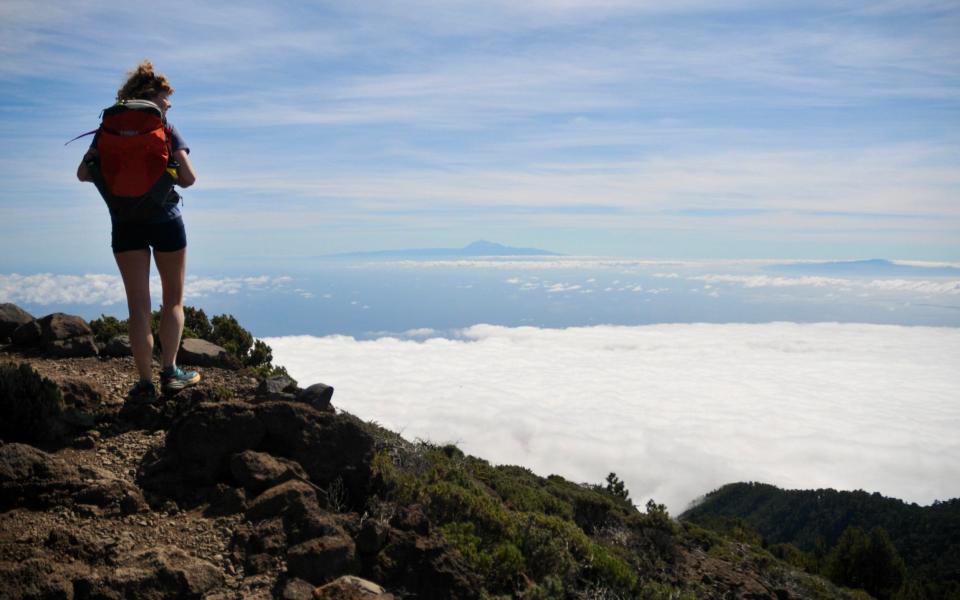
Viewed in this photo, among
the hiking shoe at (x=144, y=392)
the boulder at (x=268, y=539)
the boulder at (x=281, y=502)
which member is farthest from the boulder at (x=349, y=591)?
the hiking shoe at (x=144, y=392)

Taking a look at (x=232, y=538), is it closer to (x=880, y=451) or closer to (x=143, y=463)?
(x=143, y=463)

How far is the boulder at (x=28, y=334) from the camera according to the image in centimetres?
797

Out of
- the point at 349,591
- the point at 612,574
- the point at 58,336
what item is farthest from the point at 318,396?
the point at 58,336

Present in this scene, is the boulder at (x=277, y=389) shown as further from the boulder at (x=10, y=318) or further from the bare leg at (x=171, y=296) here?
the boulder at (x=10, y=318)

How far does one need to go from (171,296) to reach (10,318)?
4588mm

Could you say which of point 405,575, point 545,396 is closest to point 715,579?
point 405,575

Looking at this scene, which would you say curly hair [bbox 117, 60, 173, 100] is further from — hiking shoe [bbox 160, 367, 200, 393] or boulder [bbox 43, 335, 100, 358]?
boulder [bbox 43, 335, 100, 358]

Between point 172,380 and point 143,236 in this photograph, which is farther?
point 172,380

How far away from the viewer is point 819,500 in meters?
56.9

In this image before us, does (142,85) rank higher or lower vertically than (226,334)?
higher

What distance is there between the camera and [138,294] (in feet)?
17.1

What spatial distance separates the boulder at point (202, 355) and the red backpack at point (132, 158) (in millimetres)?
2910

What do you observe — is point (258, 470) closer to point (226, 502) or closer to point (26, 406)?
point (226, 502)

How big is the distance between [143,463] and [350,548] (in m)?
1.91
